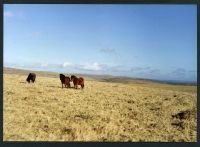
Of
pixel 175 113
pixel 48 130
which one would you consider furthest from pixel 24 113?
pixel 175 113

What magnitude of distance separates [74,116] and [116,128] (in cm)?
134

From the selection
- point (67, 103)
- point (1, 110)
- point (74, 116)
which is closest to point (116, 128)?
point (74, 116)

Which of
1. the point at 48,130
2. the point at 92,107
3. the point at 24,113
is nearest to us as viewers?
the point at 48,130

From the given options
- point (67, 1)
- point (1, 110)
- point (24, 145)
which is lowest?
point (24, 145)

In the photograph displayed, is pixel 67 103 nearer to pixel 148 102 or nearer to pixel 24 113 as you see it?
pixel 24 113

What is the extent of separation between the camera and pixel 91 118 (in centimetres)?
1098

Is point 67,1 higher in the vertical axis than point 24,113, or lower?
higher

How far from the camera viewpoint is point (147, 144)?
8859mm

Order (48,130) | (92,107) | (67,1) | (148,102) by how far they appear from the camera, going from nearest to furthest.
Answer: (67,1)
(48,130)
(92,107)
(148,102)

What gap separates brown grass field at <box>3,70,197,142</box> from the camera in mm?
9883

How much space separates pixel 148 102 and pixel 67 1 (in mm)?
6217

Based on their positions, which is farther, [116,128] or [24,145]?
[116,128]

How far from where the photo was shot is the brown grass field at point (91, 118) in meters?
9.88

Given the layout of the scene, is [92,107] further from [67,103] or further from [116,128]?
[116,128]
